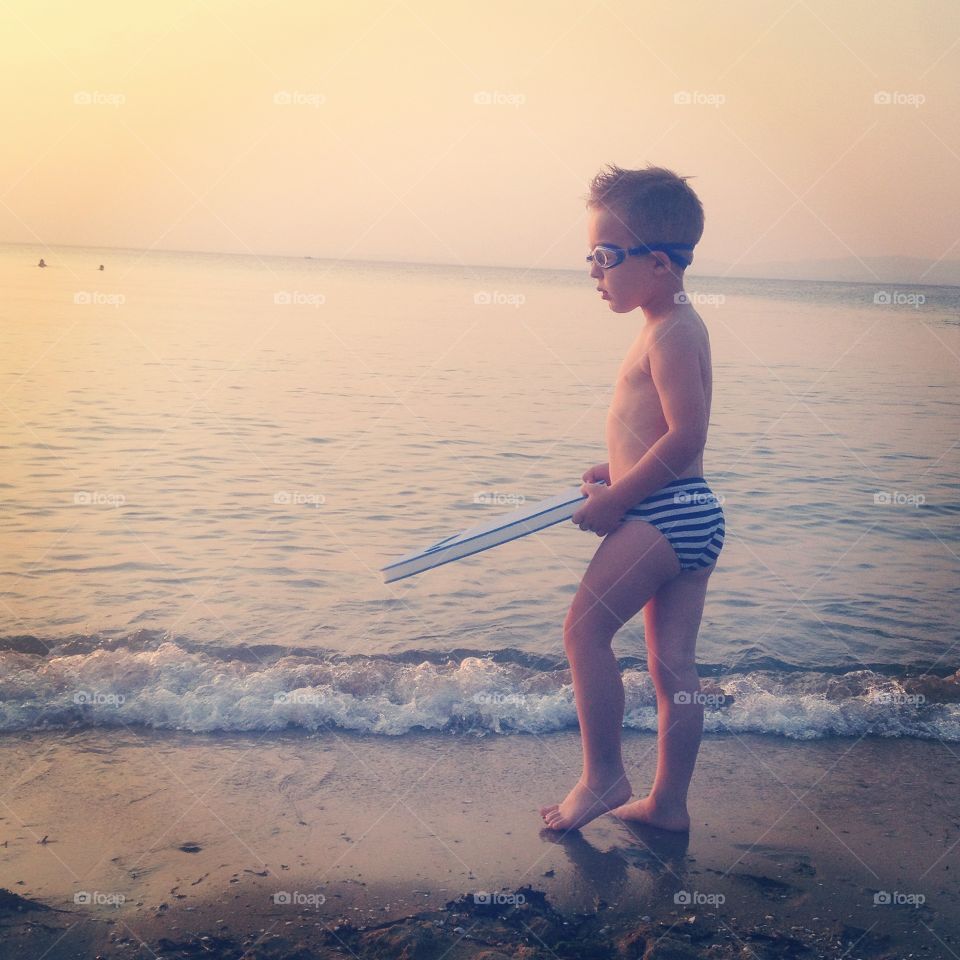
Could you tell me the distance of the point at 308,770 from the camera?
301 cm

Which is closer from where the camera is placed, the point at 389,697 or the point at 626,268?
the point at 626,268

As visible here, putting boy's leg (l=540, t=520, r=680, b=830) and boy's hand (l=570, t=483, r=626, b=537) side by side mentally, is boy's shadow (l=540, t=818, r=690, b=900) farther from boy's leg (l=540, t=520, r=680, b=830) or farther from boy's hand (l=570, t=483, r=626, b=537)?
boy's hand (l=570, t=483, r=626, b=537)

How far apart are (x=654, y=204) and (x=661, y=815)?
165cm

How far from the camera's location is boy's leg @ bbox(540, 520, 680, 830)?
257 cm

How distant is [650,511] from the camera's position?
259cm

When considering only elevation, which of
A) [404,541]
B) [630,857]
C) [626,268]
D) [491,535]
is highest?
[626,268]

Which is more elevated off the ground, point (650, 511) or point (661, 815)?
point (650, 511)

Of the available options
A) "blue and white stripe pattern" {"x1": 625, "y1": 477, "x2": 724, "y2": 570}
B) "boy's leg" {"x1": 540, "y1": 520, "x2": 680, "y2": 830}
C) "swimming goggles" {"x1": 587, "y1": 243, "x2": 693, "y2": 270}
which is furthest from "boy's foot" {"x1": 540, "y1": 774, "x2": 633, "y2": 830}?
"swimming goggles" {"x1": 587, "y1": 243, "x2": 693, "y2": 270}

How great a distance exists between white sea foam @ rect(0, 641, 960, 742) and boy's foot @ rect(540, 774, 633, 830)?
69cm

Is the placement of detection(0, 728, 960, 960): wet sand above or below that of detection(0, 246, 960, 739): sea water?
above

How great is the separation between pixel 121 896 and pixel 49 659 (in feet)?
6.28

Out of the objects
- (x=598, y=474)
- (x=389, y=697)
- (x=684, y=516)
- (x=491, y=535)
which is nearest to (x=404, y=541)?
(x=389, y=697)

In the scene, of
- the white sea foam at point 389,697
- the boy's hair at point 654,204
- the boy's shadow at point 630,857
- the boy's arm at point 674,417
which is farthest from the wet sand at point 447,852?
the boy's hair at point 654,204

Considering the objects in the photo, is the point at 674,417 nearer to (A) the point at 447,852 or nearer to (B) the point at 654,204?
→ (B) the point at 654,204
